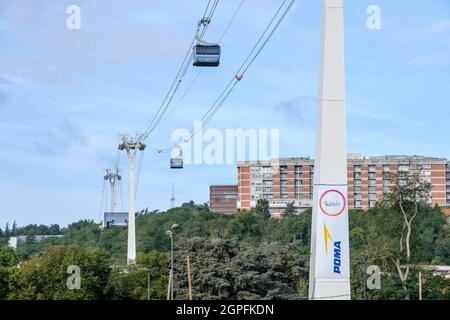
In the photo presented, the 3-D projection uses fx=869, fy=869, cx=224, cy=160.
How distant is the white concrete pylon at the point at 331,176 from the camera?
17.5 meters

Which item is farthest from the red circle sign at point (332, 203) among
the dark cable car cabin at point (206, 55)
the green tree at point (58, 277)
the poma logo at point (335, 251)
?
the green tree at point (58, 277)

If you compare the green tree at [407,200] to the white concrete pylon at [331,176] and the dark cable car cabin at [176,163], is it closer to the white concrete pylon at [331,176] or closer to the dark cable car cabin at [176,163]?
the dark cable car cabin at [176,163]

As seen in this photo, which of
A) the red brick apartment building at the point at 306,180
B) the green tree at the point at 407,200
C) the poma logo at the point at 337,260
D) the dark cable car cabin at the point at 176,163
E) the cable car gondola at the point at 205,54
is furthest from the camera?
the red brick apartment building at the point at 306,180

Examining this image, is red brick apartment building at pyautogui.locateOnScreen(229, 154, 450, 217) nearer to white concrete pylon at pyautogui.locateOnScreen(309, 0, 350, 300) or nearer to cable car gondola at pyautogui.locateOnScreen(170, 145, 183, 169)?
cable car gondola at pyautogui.locateOnScreen(170, 145, 183, 169)

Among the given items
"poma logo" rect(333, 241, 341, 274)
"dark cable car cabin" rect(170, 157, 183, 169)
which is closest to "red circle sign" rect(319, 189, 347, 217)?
"poma logo" rect(333, 241, 341, 274)

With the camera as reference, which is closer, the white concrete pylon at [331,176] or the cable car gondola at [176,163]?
the white concrete pylon at [331,176]

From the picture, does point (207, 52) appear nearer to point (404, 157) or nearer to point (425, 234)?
point (425, 234)

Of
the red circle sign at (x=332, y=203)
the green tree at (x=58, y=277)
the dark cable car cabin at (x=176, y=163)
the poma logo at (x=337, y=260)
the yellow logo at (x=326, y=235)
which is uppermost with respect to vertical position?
the dark cable car cabin at (x=176, y=163)

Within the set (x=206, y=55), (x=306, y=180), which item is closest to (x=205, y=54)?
(x=206, y=55)

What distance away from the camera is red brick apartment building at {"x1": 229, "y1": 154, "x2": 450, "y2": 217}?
156 m

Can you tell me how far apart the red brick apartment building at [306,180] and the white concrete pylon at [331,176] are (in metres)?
131

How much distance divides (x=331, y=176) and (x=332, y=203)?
0.67m

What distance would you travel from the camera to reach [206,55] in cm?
3278
